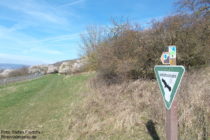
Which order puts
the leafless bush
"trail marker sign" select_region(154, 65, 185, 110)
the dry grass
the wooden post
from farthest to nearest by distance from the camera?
the leafless bush
the dry grass
the wooden post
"trail marker sign" select_region(154, 65, 185, 110)

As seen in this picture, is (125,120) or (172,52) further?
(125,120)

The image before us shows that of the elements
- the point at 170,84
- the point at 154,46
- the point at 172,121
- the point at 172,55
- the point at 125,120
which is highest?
the point at 154,46

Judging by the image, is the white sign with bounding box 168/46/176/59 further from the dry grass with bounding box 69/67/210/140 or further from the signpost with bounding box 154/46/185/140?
the dry grass with bounding box 69/67/210/140

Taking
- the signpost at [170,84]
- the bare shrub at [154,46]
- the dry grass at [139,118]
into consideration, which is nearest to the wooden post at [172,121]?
the signpost at [170,84]

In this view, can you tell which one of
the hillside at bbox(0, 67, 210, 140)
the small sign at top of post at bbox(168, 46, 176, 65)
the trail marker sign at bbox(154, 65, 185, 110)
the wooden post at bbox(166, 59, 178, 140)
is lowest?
the hillside at bbox(0, 67, 210, 140)

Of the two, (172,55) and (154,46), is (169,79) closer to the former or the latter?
(172,55)

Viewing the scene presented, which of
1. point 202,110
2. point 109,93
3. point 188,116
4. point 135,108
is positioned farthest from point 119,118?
point 109,93

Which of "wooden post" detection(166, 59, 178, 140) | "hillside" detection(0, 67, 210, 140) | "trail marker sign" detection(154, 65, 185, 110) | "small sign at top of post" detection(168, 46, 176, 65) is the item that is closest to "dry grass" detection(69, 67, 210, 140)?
"hillside" detection(0, 67, 210, 140)

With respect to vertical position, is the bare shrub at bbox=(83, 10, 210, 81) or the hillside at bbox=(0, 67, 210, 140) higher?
the bare shrub at bbox=(83, 10, 210, 81)

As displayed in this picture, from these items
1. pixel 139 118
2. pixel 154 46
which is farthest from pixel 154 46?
pixel 139 118

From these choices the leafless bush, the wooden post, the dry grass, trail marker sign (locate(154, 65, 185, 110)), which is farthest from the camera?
the leafless bush

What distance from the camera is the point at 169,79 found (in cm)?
202

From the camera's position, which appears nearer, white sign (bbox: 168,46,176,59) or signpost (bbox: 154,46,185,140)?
signpost (bbox: 154,46,185,140)

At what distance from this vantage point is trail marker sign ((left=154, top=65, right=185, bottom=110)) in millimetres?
1896
